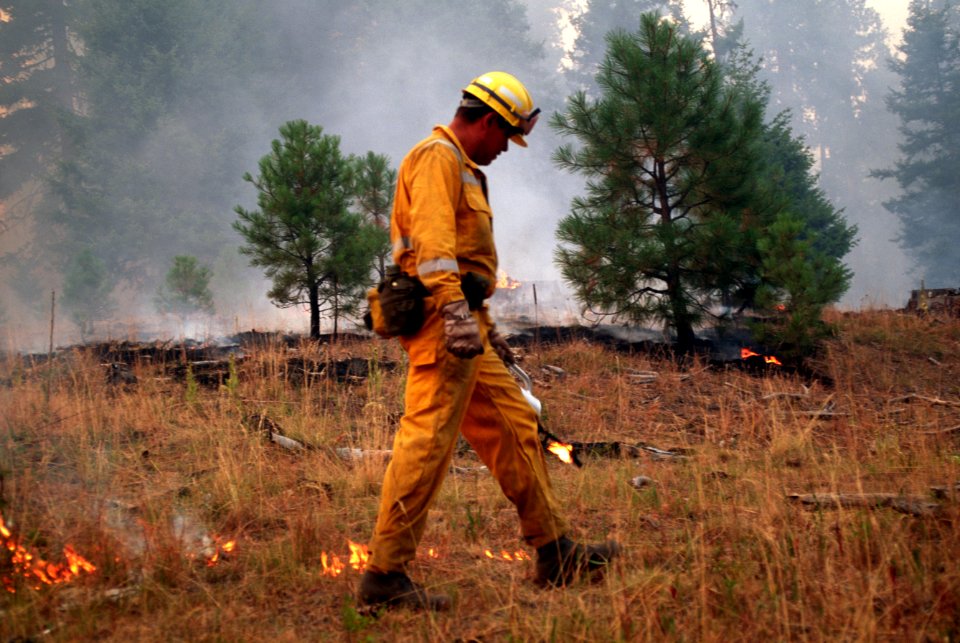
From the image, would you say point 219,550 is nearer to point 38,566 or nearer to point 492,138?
point 38,566

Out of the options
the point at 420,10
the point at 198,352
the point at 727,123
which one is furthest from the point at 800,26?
the point at 198,352

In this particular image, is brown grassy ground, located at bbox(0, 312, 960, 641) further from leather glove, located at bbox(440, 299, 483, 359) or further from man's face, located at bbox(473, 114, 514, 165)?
man's face, located at bbox(473, 114, 514, 165)

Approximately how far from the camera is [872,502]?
3654 mm

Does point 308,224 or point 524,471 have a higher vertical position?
point 308,224

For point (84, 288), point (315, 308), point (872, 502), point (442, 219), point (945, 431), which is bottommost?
point (872, 502)

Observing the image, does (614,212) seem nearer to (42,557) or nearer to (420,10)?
(42,557)

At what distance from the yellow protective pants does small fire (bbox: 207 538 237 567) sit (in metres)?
0.90

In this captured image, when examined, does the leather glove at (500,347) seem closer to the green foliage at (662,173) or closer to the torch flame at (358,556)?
the torch flame at (358,556)

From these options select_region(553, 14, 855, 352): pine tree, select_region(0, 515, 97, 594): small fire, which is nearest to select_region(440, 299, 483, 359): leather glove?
select_region(0, 515, 97, 594): small fire

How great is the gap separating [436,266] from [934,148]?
40.9m

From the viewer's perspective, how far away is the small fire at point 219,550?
128 inches

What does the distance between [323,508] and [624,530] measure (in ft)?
5.36

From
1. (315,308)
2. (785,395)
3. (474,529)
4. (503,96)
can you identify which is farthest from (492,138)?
(315,308)

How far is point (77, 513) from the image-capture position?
138 inches
